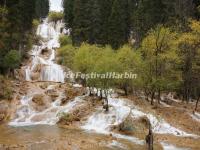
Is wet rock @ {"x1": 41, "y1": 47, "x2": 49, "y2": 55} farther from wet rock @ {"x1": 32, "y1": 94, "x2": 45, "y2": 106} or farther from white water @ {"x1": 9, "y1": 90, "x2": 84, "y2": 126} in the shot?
white water @ {"x1": 9, "y1": 90, "x2": 84, "y2": 126}

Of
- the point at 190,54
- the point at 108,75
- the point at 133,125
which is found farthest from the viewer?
the point at 190,54

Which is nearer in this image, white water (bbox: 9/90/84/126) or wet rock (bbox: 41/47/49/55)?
white water (bbox: 9/90/84/126)

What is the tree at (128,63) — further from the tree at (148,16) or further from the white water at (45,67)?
the white water at (45,67)

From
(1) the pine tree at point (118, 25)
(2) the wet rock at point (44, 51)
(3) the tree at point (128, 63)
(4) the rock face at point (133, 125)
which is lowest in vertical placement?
(4) the rock face at point (133, 125)

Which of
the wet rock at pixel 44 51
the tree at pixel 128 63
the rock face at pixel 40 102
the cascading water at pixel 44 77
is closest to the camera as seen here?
the cascading water at pixel 44 77

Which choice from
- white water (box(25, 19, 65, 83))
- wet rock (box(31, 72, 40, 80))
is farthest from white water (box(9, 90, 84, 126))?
white water (box(25, 19, 65, 83))

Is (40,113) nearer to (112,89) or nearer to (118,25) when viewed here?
(112,89)

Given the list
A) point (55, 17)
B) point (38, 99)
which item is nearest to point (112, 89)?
point (38, 99)

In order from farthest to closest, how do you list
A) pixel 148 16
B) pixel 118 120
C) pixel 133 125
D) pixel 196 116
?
pixel 148 16 → pixel 196 116 → pixel 118 120 → pixel 133 125

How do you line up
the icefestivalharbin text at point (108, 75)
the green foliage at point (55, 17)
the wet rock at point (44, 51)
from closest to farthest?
the icefestivalharbin text at point (108, 75) → the wet rock at point (44, 51) → the green foliage at point (55, 17)

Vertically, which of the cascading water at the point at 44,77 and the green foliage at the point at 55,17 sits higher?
the green foliage at the point at 55,17

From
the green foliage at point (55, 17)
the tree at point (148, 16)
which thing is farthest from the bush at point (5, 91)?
the green foliage at point (55, 17)

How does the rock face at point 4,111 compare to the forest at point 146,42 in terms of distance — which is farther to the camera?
the forest at point 146,42

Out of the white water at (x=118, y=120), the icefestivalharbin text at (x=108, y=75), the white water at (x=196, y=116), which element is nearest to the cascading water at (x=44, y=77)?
the icefestivalharbin text at (x=108, y=75)
